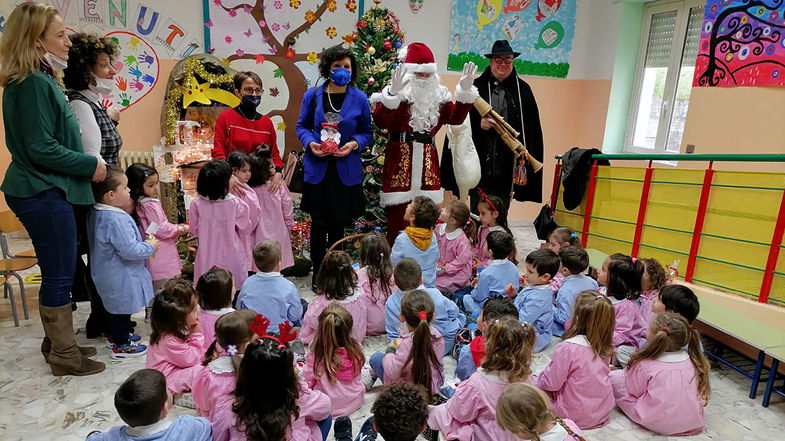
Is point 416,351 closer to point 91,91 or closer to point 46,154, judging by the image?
point 46,154

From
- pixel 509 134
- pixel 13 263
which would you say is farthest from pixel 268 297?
pixel 509 134

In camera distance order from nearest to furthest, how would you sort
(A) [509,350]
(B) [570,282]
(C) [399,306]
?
(A) [509,350] < (C) [399,306] < (B) [570,282]

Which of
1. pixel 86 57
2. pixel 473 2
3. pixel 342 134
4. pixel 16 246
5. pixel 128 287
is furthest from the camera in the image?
pixel 473 2

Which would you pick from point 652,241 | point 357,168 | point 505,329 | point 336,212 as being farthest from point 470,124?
point 505,329

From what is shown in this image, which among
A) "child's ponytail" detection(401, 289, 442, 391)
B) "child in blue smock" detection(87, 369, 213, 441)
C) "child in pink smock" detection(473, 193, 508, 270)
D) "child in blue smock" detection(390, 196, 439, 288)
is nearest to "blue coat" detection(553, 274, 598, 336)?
"child in pink smock" detection(473, 193, 508, 270)

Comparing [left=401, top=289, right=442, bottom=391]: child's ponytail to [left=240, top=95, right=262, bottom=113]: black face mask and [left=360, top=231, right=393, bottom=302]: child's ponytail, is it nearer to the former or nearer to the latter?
[left=360, top=231, right=393, bottom=302]: child's ponytail

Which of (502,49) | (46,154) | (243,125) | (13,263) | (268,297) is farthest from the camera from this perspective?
(502,49)

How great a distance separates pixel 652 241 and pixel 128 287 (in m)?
3.63

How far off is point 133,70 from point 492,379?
465cm

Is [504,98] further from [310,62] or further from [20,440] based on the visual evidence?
[20,440]

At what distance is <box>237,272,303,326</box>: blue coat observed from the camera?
111 inches

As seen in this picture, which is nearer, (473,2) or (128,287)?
(128,287)

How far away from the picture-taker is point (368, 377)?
2646 mm

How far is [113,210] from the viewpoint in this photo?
2684mm
